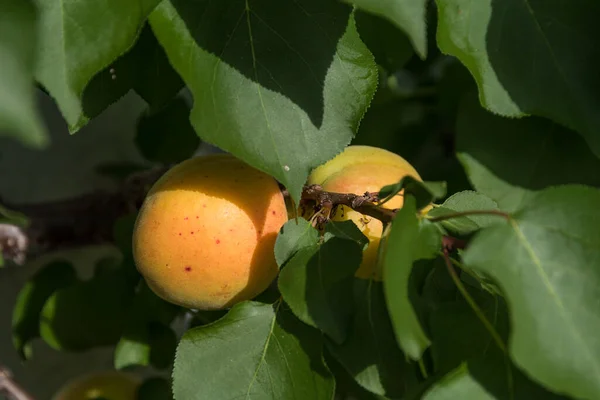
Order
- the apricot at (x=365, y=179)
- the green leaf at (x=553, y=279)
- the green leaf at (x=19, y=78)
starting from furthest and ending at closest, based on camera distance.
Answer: the apricot at (x=365, y=179), the green leaf at (x=553, y=279), the green leaf at (x=19, y=78)

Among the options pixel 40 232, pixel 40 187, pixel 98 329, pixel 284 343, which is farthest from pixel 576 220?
pixel 40 187

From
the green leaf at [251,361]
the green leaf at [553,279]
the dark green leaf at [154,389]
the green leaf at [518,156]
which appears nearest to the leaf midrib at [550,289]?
the green leaf at [553,279]

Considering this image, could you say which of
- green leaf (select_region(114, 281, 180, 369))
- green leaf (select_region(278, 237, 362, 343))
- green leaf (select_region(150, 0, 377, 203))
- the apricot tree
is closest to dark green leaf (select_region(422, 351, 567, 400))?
the apricot tree

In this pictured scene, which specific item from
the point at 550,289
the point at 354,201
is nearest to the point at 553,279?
the point at 550,289

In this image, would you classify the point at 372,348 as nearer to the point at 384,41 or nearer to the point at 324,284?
the point at 324,284

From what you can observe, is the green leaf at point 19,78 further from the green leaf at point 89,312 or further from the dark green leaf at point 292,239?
the green leaf at point 89,312

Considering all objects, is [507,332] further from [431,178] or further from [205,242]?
[431,178]
